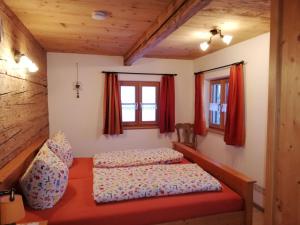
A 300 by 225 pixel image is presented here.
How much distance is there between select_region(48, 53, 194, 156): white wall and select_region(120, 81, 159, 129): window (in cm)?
→ 14

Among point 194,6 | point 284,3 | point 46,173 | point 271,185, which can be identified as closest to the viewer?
point 284,3

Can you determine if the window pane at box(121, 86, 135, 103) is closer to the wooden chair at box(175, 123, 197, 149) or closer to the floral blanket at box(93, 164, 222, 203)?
the wooden chair at box(175, 123, 197, 149)

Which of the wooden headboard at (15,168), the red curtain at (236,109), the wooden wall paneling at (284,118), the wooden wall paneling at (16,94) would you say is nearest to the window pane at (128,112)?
the wooden wall paneling at (16,94)

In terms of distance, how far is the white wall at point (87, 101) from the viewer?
13.6 feet

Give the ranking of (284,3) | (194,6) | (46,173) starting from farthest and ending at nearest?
(46,173) → (194,6) → (284,3)

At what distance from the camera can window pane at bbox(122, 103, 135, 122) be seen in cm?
457

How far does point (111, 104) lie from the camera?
4.29 m

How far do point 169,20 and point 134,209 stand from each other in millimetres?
1740

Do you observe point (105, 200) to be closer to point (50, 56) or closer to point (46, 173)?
point (46, 173)

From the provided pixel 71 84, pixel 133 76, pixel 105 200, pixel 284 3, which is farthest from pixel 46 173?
pixel 133 76

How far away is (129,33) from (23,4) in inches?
49.6

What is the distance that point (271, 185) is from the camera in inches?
47.8

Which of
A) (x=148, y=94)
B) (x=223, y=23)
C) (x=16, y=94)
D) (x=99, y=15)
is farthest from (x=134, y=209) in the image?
(x=148, y=94)

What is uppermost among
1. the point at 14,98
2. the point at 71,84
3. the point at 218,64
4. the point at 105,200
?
the point at 218,64
